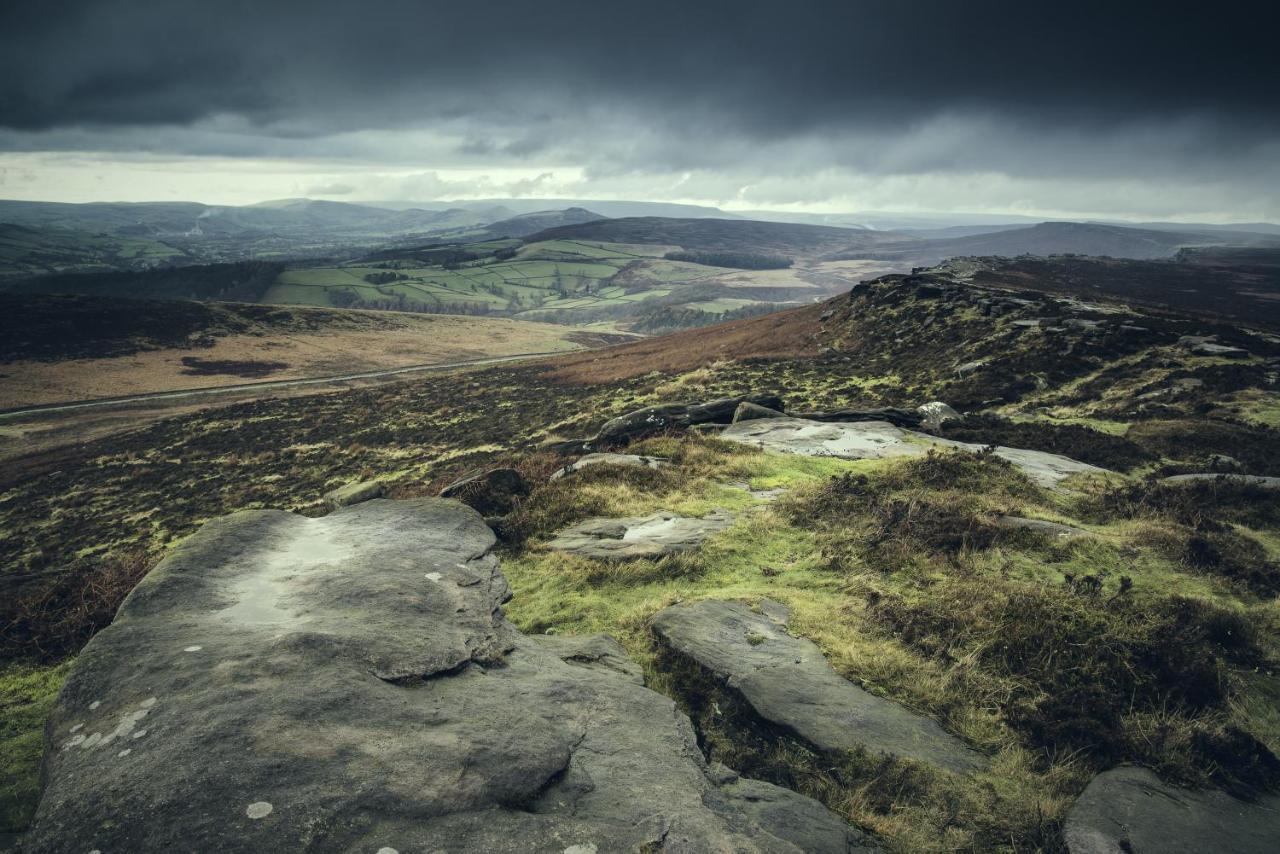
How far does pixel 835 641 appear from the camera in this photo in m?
9.12

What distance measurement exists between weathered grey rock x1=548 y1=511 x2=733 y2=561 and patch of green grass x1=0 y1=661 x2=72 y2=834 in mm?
7913

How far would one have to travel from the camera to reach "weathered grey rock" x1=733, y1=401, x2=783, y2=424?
23859mm

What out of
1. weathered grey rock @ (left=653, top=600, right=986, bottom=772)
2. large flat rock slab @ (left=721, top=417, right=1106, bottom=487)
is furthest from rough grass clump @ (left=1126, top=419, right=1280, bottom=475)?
weathered grey rock @ (left=653, top=600, right=986, bottom=772)

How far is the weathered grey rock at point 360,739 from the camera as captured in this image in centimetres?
460

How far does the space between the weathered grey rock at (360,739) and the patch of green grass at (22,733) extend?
625mm

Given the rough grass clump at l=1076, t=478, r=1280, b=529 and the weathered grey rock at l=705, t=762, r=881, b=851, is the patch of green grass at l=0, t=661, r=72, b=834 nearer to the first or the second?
the weathered grey rock at l=705, t=762, r=881, b=851

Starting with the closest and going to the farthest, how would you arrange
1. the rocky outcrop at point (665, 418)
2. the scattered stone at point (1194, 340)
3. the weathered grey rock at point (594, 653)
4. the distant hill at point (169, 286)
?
the weathered grey rock at point (594, 653) < the rocky outcrop at point (665, 418) < the scattered stone at point (1194, 340) < the distant hill at point (169, 286)

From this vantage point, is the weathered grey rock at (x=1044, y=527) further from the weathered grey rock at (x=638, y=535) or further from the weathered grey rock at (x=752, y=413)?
the weathered grey rock at (x=752, y=413)

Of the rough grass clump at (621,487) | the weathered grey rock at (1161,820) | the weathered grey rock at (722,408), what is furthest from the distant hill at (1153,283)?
the weathered grey rock at (1161,820)

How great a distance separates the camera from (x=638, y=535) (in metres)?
13.2

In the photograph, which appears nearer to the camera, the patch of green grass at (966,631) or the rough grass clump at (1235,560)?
the patch of green grass at (966,631)

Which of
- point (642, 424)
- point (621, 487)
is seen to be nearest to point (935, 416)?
point (642, 424)

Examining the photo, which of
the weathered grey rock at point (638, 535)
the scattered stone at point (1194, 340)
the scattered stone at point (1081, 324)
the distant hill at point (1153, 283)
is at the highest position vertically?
the distant hill at point (1153, 283)

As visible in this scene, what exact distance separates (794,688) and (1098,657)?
4326 millimetres
